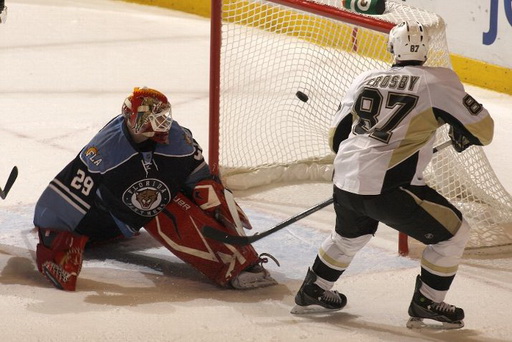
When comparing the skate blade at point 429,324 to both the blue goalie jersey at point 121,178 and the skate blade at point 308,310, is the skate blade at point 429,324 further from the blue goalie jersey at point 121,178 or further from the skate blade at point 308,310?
the blue goalie jersey at point 121,178

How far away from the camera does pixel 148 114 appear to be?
145 inches

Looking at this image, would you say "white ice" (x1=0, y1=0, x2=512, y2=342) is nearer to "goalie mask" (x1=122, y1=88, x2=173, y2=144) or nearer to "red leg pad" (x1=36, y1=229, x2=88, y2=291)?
"red leg pad" (x1=36, y1=229, x2=88, y2=291)

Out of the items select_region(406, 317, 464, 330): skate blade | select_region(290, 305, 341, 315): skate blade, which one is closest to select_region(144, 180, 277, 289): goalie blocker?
select_region(290, 305, 341, 315): skate blade

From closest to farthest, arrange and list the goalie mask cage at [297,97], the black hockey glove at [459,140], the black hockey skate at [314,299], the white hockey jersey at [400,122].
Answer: the white hockey jersey at [400,122]
the black hockey glove at [459,140]
the black hockey skate at [314,299]
the goalie mask cage at [297,97]

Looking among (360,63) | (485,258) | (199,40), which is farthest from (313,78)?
(199,40)

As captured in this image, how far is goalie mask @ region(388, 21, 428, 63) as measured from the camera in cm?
329

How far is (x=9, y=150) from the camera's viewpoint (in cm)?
540

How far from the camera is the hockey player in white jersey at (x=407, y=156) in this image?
3.23 metres

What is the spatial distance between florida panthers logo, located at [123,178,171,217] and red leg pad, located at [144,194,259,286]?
5 centimetres

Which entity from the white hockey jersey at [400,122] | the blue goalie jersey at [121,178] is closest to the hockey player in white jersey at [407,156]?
the white hockey jersey at [400,122]

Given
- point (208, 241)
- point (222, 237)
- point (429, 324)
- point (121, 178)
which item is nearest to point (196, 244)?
point (208, 241)

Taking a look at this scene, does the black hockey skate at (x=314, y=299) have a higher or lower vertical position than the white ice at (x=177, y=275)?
higher

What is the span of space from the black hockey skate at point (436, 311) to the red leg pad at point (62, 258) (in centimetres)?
111

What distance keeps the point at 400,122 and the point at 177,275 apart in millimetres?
1098
